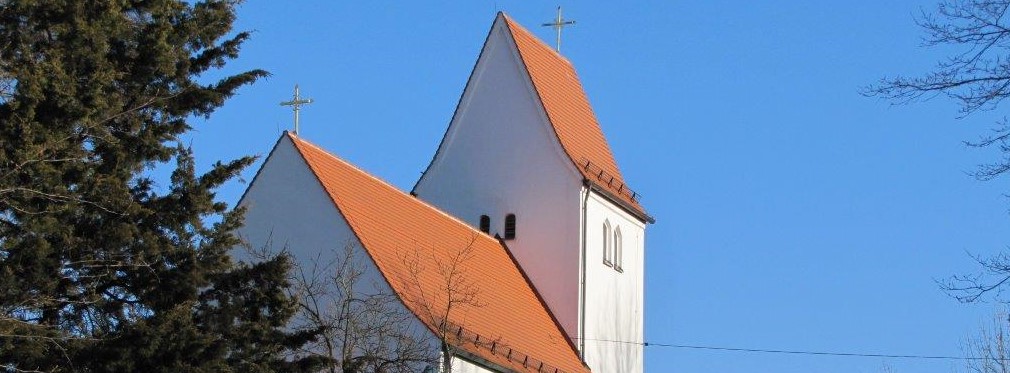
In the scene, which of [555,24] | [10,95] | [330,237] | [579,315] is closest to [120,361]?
[10,95]

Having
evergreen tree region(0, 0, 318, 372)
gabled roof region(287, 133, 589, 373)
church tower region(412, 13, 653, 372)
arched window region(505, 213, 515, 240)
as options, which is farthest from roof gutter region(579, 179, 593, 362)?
evergreen tree region(0, 0, 318, 372)

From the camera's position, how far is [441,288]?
94.8 ft

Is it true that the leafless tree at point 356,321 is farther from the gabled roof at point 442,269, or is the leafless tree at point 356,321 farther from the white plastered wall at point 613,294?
the white plastered wall at point 613,294

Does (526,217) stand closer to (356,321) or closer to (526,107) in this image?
(526,107)

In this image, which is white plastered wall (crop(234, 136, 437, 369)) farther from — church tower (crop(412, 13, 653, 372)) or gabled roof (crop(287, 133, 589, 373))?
church tower (crop(412, 13, 653, 372))

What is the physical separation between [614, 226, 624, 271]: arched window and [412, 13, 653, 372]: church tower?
38mm

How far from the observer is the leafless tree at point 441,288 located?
26359 millimetres

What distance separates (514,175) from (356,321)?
39.9 ft

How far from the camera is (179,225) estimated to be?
64.0ft

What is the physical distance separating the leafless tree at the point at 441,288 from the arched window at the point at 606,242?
4.34 meters

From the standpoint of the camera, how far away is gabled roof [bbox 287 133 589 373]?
2745cm

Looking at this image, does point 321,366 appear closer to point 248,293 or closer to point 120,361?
point 248,293

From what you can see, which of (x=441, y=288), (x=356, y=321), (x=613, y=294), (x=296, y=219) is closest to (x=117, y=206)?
(x=356, y=321)

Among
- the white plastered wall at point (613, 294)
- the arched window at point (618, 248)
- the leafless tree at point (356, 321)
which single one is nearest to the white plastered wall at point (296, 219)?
the leafless tree at point (356, 321)
